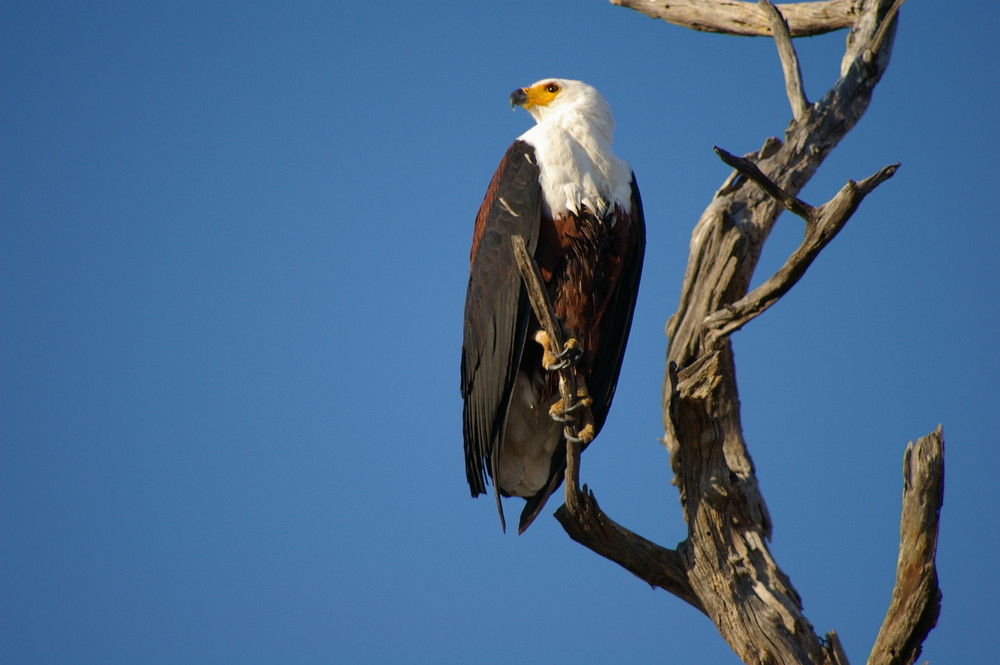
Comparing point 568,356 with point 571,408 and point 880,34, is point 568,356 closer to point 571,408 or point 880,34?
point 571,408

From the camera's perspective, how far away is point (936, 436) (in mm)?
3223

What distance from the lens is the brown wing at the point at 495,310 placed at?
427cm

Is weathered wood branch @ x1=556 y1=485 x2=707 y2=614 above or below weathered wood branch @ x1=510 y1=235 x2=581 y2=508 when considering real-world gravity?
below

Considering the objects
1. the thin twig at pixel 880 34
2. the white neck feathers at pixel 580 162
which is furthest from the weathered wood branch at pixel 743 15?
the white neck feathers at pixel 580 162

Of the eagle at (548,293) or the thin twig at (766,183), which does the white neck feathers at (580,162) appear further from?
the thin twig at (766,183)

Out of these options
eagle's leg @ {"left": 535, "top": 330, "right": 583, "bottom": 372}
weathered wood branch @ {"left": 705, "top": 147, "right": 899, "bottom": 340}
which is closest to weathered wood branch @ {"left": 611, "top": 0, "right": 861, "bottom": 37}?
weathered wood branch @ {"left": 705, "top": 147, "right": 899, "bottom": 340}

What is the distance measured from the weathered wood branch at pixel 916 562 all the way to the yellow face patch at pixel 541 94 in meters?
2.84

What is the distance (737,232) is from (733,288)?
0.31 m

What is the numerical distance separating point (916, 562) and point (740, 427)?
1.67 metres

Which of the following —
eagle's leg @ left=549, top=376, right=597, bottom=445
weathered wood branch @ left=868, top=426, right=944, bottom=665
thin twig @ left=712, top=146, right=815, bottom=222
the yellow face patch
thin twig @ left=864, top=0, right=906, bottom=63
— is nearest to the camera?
weathered wood branch @ left=868, top=426, right=944, bottom=665

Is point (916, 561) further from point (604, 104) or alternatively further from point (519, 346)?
point (604, 104)

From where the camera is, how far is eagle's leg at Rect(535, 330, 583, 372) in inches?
151

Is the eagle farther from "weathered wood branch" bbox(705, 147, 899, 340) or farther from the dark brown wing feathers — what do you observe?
"weathered wood branch" bbox(705, 147, 899, 340)

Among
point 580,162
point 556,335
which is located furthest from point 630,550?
point 580,162
